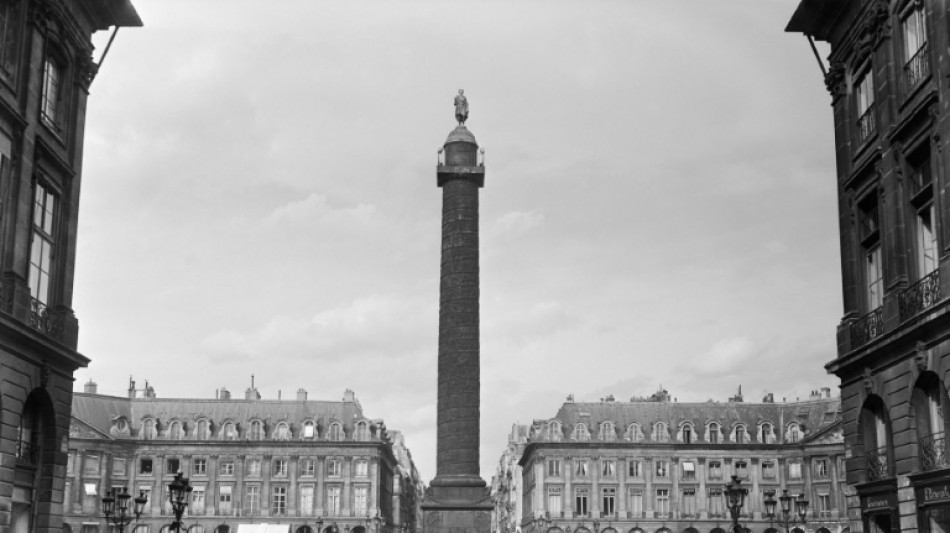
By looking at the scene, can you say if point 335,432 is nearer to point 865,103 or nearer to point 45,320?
point 45,320

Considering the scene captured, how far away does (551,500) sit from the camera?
8462 cm

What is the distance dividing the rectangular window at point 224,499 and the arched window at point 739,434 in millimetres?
36803

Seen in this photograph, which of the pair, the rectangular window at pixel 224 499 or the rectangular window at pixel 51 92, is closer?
the rectangular window at pixel 51 92

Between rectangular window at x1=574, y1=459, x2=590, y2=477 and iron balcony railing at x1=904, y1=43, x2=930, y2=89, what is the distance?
63737 millimetres

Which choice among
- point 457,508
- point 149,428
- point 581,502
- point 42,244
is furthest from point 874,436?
point 149,428

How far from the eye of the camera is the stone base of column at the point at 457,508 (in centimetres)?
3784

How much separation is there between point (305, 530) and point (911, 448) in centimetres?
6717

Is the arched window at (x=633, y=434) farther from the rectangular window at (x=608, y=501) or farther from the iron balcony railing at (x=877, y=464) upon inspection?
the iron balcony railing at (x=877, y=464)

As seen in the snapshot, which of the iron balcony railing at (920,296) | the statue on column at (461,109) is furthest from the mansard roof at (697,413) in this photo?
the iron balcony railing at (920,296)

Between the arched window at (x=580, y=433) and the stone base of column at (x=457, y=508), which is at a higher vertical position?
the arched window at (x=580, y=433)

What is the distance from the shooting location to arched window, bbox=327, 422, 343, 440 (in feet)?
286

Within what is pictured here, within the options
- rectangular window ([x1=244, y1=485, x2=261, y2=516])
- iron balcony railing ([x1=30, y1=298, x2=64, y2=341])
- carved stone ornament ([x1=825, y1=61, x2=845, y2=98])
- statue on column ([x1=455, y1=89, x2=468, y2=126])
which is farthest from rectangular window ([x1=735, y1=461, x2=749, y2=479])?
iron balcony railing ([x1=30, y1=298, x2=64, y2=341])

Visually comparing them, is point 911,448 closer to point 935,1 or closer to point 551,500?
point 935,1

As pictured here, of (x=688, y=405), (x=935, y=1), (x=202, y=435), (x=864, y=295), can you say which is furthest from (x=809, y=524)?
(x=935, y=1)
